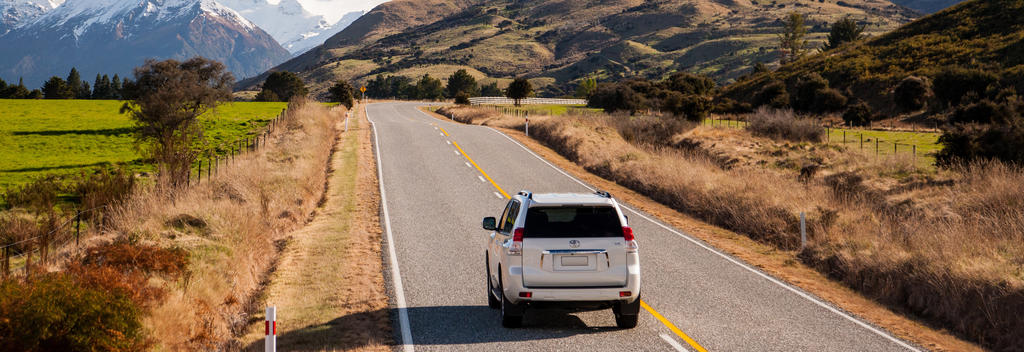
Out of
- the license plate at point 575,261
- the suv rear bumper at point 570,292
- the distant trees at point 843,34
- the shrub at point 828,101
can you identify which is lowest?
the suv rear bumper at point 570,292

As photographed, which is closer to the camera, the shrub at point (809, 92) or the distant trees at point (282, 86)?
the shrub at point (809, 92)

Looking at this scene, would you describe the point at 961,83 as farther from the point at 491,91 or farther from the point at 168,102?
the point at 491,91

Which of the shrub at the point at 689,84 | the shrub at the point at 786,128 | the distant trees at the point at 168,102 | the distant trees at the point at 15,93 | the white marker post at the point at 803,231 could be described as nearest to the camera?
the white marker post at the point at 803,231

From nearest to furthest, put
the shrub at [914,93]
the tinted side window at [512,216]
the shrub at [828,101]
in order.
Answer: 1. the tinted side window at [512,216]
2. the shrub at [914,93]
3. the shrub at [828,101]

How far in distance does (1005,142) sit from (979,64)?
35485 mm

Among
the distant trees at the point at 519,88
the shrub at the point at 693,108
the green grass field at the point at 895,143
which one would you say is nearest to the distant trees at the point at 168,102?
the green grass field at the point at 895,143

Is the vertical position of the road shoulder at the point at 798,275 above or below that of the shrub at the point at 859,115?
below

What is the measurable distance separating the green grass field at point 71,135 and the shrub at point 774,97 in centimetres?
4665

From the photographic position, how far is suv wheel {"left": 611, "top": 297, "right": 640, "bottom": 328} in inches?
A: 364

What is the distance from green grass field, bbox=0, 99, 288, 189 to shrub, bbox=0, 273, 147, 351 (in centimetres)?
2823

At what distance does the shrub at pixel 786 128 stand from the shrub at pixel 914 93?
14.0 metres

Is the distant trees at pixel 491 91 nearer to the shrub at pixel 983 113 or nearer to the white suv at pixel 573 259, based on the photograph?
the shrub at pixel 983 113

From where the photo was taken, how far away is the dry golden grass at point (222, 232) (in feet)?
32.5

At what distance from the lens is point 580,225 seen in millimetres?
9156
